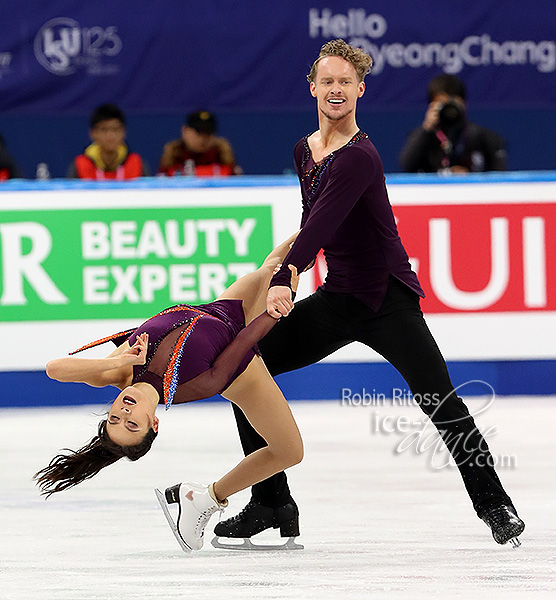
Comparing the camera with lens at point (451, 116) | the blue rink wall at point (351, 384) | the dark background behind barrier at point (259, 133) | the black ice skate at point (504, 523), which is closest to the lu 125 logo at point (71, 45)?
the dark background behind barrier at point (259, 133)

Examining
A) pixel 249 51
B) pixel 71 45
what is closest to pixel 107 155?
pixel 71 45

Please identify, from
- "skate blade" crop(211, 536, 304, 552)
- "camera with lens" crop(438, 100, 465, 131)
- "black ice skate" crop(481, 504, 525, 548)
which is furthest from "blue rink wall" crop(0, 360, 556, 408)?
"black ice skate" crop(481, 504, 525, 548)

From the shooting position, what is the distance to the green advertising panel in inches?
305

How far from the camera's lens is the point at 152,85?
10219 mm

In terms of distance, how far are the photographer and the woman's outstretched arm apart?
15.0 feet

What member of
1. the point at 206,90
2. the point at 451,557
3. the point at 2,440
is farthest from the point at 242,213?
the point at 451,557

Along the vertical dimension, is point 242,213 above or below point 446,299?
above

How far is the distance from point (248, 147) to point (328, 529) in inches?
269

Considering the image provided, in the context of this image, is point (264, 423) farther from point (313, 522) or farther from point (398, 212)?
point (398, 212)

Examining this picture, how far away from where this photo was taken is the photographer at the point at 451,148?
27.4 ft

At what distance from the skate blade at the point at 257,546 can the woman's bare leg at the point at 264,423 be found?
272 mm

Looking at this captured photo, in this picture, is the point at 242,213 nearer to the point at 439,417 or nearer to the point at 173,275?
the point at 173,275

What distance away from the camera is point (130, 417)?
400 cm

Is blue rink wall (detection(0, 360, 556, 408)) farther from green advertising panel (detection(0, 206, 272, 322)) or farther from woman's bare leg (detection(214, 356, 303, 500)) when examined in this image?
woman's bare leg (detection(214, 356, 303, 500))
